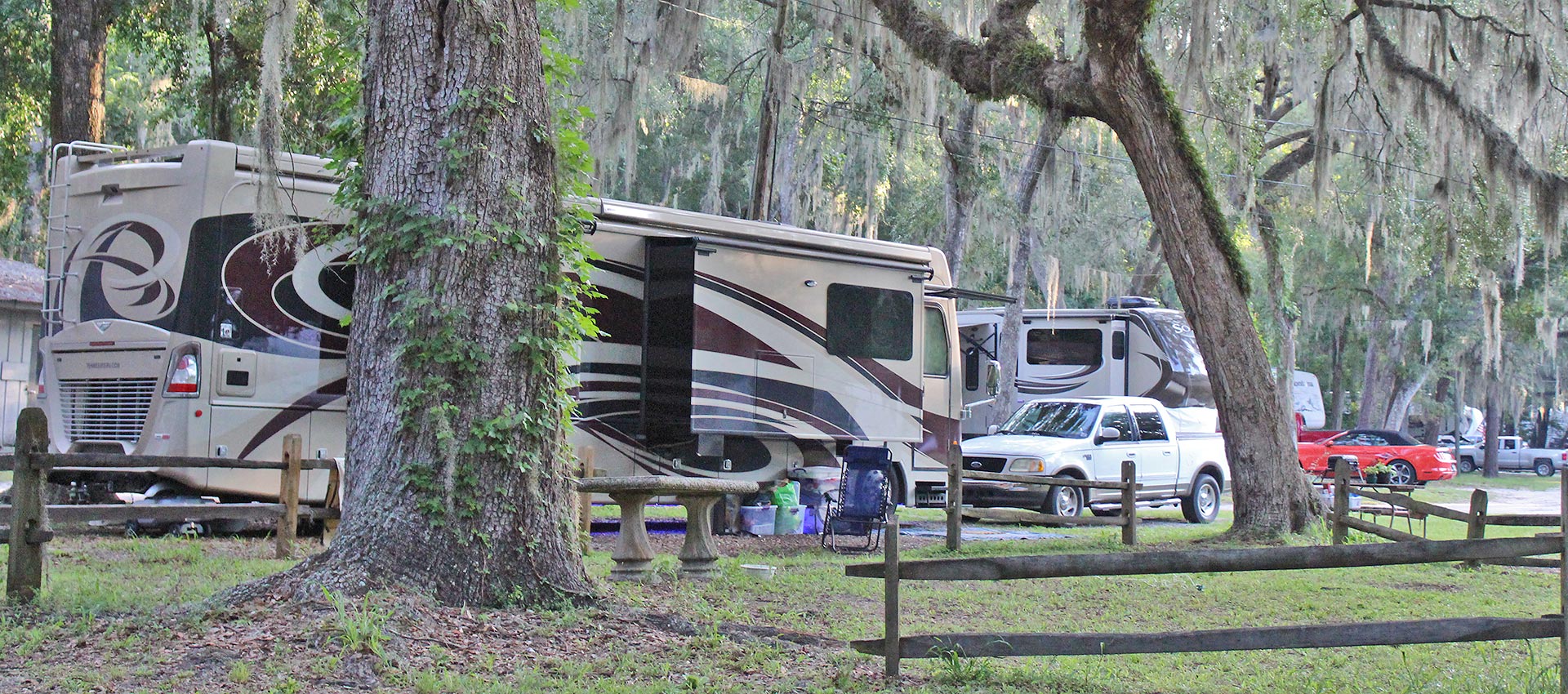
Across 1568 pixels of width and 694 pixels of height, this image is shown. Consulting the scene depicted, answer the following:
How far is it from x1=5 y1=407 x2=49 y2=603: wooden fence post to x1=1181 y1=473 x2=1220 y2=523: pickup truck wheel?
14.2 meters

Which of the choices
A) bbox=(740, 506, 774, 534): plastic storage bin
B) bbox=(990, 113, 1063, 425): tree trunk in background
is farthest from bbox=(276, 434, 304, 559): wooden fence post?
bbox=(990, 113, 1063, 425): tree trunk in background

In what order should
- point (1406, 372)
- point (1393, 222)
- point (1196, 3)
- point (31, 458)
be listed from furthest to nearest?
point (1406, 372)
point (1393, 222)
point (1196, 3)
point (31, 458)

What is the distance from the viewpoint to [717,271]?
12672 millimetres

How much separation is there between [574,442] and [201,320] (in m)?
3.33

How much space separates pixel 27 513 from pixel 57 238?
5055mm

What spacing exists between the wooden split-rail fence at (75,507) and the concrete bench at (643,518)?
245cm

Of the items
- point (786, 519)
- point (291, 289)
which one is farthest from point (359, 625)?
point (786, 519)

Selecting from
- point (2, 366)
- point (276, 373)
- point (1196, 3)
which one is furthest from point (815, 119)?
point (2, 366)

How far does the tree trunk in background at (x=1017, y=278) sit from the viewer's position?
23062mm

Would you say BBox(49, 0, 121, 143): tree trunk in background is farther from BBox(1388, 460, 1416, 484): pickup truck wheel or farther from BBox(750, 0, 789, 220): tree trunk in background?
BBox(1388, 460, 1416, 484): pickup truck wheel

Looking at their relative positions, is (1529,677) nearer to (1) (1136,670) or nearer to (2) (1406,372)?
(1) (1136,670)

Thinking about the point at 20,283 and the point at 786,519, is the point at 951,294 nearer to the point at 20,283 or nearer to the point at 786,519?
the point at 786,519

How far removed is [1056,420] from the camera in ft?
56.0

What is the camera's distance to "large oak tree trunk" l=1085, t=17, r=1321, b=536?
13133 mm
